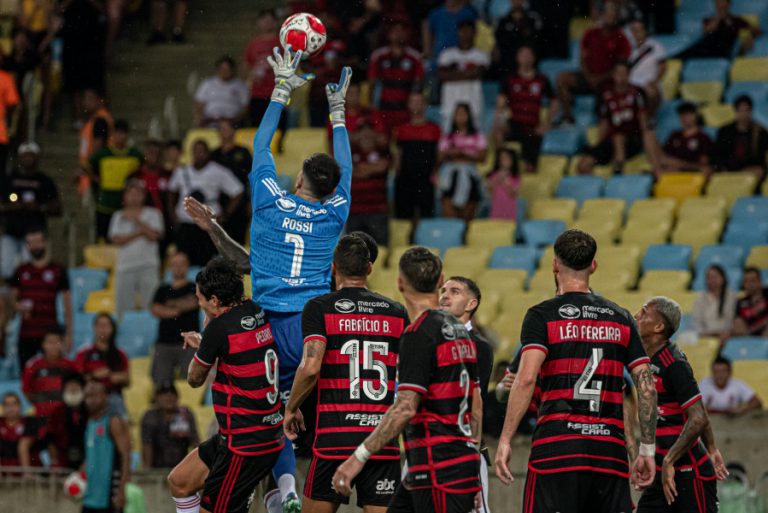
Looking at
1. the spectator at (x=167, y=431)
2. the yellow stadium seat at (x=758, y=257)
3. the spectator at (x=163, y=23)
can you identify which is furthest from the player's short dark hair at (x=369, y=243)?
the spectator at (x=163, y=23)

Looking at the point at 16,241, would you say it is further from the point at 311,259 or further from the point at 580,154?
the point at 311,259

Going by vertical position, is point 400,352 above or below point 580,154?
below

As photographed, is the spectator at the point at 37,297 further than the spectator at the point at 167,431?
Yes

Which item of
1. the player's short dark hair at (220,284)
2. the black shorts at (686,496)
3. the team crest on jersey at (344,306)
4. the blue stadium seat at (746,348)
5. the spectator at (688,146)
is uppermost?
the spectator at (688,146)

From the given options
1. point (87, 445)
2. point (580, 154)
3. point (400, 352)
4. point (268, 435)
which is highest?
point (580, 154)

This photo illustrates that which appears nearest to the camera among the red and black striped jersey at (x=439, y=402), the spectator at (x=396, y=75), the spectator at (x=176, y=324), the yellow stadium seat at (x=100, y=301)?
the red and black striped jersey at (x=439, y=402)

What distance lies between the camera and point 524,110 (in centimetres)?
1972

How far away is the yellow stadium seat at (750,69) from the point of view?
20.0 metres

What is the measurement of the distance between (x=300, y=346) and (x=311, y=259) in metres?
0.58

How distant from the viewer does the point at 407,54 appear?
789 inches

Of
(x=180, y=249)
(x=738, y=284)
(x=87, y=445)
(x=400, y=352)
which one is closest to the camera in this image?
(x=400, y=352)

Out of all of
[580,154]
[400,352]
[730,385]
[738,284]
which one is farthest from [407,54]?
[400,352]

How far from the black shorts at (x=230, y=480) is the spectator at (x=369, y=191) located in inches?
339

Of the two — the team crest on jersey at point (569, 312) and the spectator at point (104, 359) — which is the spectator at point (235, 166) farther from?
the team crest on jersey at point (569, 312)
